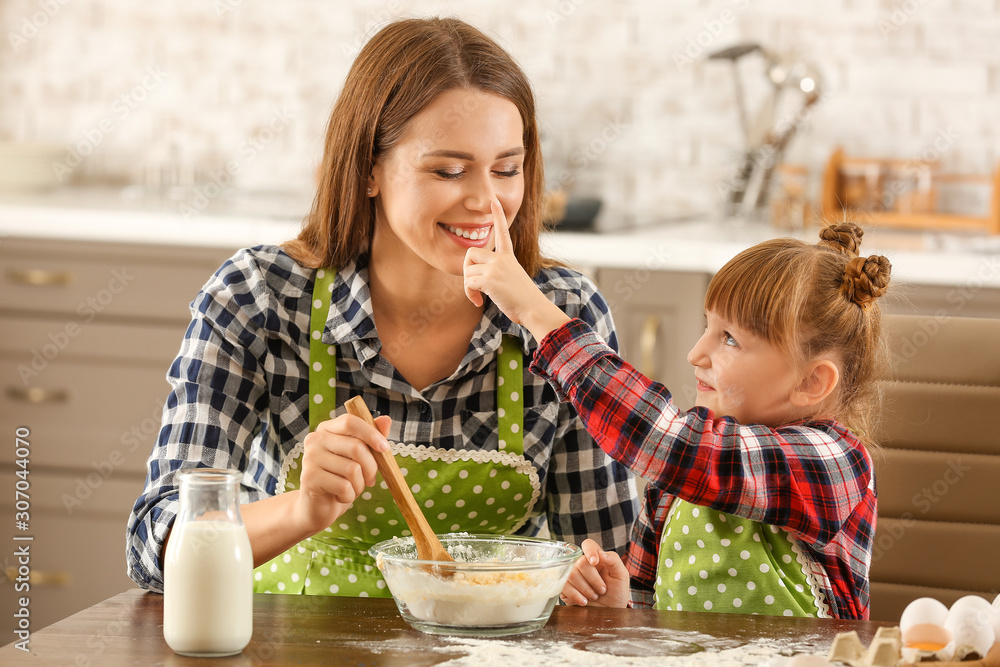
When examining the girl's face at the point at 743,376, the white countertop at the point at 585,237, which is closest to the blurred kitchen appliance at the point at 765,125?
the white countertop at the point at 585,237

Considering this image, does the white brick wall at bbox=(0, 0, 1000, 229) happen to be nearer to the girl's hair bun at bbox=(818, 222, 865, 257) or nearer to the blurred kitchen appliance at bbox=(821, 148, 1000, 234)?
the blurred kitchen appliance at bbox=(821, 148, 1000, 234)

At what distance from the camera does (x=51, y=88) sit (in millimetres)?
3604

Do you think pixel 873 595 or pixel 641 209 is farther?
pixel 641 209

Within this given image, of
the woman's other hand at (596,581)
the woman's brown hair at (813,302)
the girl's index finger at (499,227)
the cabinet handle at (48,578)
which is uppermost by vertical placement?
the girl's index finger at (499,227)

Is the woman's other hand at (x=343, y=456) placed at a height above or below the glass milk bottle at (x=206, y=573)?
above

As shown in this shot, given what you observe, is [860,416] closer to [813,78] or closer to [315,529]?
[315,529]

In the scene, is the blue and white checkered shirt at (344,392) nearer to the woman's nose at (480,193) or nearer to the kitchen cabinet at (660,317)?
the woman's nose at (480,193)

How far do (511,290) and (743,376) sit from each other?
30cm

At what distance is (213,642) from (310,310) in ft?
2.16

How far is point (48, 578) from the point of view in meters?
2.99

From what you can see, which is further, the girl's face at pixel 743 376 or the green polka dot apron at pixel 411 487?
the green polka dot apron at pixel 411 487

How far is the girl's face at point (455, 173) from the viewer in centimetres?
143

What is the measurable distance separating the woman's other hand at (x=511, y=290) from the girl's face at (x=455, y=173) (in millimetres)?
156

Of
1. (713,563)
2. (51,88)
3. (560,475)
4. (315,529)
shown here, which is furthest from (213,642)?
(51,88)
